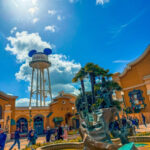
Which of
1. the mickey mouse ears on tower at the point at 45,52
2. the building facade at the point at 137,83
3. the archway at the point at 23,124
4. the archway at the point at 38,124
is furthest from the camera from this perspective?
the mickey mouse ears on tower at the point at 45,52

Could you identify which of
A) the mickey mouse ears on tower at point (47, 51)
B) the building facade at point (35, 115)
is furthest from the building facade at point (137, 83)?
the mickey mouse ears on tower at point (47, 51)

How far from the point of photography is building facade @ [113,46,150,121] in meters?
25.0

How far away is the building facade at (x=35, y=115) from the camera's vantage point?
26163 millimetres

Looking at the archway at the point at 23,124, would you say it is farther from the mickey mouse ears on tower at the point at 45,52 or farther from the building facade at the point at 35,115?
the mickey mouse ears on tower at the point at 45,52

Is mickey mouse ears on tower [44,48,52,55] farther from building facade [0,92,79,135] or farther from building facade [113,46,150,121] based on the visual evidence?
building facade [113,46,150,121]

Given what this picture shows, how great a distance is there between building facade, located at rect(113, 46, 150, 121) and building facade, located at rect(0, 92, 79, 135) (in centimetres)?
1097

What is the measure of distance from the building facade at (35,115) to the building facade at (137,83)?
36.0ft

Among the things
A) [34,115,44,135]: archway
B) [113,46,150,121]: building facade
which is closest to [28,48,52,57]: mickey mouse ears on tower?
[34,115,44,135]: archway

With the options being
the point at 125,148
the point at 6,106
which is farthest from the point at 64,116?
the point at 125,148

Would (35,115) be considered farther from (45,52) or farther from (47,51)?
(47,51)

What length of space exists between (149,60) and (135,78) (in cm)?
402

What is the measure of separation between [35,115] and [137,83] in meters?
21.2

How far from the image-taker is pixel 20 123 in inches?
1122

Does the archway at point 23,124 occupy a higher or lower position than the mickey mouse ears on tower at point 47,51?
lower
